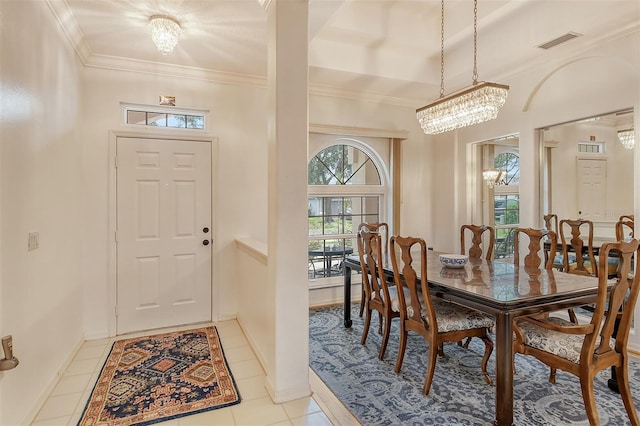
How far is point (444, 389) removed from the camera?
2.40 metres

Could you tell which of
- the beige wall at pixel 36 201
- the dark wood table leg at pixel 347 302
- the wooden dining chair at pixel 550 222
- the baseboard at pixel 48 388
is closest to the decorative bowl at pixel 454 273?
the dark wood table leg at pixel 347 302

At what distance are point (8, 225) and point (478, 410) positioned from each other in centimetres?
293

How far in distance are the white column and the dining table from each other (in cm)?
91

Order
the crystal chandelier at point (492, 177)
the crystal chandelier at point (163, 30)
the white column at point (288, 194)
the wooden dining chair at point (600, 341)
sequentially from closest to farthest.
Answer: the wooden dining chair at point (600, 341), the white column at point (288, 194), the crystal chandelier at point (163, 30), the crystal chandelier at point (492, 177)

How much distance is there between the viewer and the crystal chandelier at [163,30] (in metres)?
2.75

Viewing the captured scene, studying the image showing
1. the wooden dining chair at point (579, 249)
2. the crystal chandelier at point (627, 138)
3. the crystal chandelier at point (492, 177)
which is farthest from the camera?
the crystal chandelier at point (492, 177)

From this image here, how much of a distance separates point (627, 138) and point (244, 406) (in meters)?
3.87

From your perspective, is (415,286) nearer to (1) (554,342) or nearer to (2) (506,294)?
(2) (506,294)

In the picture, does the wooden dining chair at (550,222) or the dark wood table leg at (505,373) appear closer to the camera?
the dark wood table leg at (505,373)

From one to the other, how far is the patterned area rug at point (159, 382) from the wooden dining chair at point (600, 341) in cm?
200

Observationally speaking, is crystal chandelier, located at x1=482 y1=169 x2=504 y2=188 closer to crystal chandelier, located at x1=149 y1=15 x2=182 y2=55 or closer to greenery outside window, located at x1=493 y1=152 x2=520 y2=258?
greenery outside window, located at x1=493 y1=152 x2=520 y2=258

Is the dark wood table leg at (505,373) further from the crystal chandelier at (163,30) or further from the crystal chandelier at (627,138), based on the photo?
the crystal chandelier at (163,30)

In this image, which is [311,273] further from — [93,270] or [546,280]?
[546,280]

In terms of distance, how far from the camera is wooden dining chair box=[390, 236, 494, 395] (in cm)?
236
